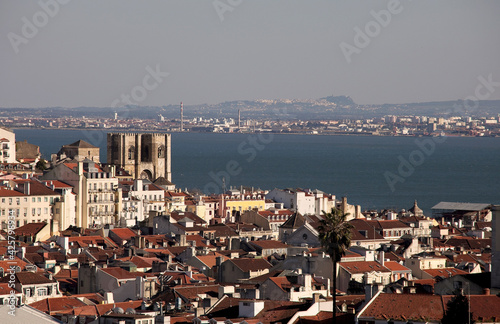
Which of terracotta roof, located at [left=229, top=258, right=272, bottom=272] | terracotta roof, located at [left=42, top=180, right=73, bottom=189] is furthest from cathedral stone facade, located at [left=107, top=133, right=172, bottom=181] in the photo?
terracotta roof, located at [left=229, top=258, right=272, bottom=272]

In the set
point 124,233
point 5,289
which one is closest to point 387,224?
point 124,233

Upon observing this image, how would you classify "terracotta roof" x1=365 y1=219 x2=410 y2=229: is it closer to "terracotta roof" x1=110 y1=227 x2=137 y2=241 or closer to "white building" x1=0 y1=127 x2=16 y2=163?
"terracotta roof" x1=110 y1=227 x2=137 y2=241

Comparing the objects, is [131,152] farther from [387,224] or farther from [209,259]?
[209,259]

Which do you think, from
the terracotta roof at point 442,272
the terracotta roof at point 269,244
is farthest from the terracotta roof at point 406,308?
the terracotta roof at point 269,244

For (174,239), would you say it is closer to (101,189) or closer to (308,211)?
(101,189)

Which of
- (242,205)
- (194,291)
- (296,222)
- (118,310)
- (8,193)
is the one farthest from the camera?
(242,205)

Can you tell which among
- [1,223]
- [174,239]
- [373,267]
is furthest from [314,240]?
[1,223]

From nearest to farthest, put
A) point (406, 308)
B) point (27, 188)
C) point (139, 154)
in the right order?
point (406, 308), point (27, 188), point (139, 154)

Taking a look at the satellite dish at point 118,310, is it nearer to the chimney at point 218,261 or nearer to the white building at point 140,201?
the chimney at point 218,261
